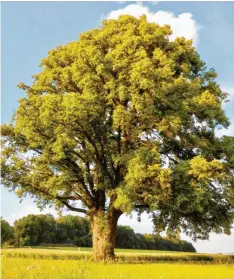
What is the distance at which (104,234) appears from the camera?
85.1ft

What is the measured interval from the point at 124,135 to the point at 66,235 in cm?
5616

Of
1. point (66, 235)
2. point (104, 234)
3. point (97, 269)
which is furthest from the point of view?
point (66, 235)

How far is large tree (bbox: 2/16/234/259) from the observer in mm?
23578

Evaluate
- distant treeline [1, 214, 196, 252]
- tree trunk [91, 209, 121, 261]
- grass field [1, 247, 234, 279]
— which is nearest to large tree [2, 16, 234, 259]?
tree trunk [91, 209, 121, 261]

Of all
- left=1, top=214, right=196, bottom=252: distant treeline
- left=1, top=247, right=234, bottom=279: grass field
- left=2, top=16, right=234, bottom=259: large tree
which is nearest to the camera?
left=1, top=247, right=234, bottom=279: grass field

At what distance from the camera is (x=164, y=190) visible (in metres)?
22.9

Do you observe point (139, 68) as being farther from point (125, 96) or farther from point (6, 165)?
point (6, 165)

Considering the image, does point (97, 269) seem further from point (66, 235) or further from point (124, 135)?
point (66, 235)

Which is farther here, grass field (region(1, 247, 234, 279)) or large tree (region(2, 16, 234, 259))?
large tree (region(2, 16, 234, 259))

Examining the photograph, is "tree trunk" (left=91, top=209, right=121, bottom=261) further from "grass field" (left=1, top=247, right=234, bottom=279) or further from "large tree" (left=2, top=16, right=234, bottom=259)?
"grass field" (left=1, top=247, right=234, bottom=279)

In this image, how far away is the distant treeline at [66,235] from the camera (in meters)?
74.8

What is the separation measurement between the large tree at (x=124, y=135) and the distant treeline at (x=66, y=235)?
4823 centimetres

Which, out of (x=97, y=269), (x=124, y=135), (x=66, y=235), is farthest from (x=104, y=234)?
(x=66, y=235)

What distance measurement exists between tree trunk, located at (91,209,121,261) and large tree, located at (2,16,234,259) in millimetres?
63
